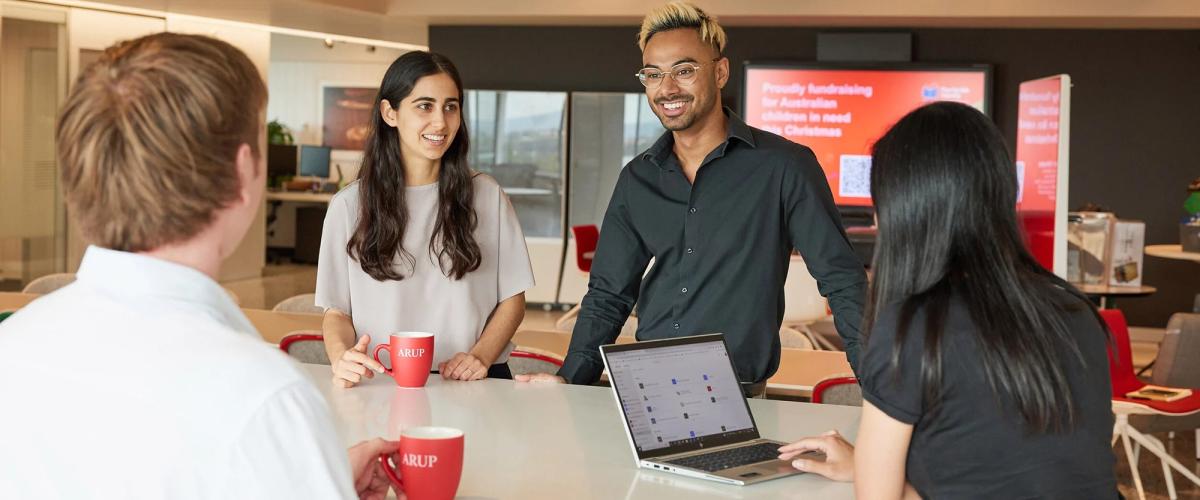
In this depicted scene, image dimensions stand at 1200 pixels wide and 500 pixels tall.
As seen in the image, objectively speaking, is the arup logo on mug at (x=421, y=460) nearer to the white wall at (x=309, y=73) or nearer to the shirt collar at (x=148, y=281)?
the shirt collar at (x=148, y=281)

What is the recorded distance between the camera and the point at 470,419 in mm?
2021

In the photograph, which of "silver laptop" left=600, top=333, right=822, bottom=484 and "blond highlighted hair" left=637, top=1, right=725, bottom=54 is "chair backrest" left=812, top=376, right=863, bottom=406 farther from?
"silver laptop" left=600, top=333, right=822, bottom=484

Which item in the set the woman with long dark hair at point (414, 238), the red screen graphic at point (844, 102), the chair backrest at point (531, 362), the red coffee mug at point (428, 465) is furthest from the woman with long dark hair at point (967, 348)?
the red screen graphic at point (844, 102)

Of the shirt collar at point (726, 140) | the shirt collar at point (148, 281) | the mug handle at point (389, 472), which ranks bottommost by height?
the mug handle at point (389, 472)

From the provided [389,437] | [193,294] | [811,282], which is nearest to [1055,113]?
[811,282]

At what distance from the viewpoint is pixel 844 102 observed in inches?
398

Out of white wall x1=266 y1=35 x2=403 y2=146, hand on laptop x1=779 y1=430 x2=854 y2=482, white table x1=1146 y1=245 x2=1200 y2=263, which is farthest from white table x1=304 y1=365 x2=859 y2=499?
white wall x1=266 y1=35 x2=403 y2=146

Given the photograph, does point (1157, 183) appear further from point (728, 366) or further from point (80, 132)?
point (80, 132)

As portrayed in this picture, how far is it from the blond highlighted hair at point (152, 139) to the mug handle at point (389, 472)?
0.55 meters

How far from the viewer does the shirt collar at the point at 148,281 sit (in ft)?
3.12

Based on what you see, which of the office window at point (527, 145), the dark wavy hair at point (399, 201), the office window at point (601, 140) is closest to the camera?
the dark wavy hair at point (399, 201)

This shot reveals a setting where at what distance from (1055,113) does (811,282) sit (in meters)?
1.73

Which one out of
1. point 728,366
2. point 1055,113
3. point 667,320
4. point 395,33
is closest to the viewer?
point 728,366

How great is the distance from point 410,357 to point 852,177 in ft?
27.9
